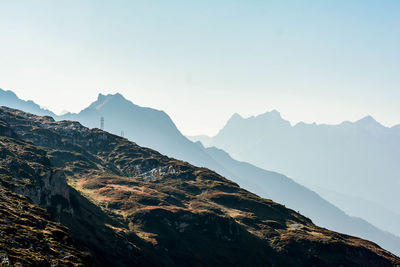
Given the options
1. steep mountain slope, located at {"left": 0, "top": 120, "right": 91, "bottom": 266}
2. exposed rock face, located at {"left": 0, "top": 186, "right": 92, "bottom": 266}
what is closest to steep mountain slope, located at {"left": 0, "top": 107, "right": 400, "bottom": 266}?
steep mountain slope, located at {"left": 0, "top": 120, "right": 91, "bottom": 266}

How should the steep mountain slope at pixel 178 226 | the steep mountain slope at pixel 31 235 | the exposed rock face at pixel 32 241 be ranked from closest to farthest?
1. the exposed rock face at pixel 32 241
2. the steep mountain slope at pixel 31 235
3. the steep mountain slope at pixel 178 226

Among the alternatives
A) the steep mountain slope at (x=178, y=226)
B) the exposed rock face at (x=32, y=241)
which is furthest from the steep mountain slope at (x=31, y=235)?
the steep mountain slope at (x=178, y=226)

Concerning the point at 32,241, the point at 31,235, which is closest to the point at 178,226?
the point at 31,235

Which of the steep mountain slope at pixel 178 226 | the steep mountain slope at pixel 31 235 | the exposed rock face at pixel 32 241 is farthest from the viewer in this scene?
the steep mountain slope at pixel 178 226

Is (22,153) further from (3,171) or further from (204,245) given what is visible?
(204,245)

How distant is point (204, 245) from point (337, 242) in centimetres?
6606

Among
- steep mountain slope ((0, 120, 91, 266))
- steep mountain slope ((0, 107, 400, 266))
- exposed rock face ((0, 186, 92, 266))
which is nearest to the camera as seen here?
exposed rock face ((0, 186, 92, 266))

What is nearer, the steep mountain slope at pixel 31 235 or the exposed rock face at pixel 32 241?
the exposed rock face at pixel 32 241

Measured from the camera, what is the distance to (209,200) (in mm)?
189000

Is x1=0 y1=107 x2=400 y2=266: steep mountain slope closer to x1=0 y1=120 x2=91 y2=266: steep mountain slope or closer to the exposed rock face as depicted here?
x1=0 y1=120 x2=91 y2=266: steep mountain slope

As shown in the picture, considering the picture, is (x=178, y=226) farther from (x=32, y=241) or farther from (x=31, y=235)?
(x=32, y=241)

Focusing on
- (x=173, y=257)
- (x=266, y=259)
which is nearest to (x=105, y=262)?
(x=173, y=257)

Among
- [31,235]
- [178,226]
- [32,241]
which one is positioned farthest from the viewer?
[178,226]

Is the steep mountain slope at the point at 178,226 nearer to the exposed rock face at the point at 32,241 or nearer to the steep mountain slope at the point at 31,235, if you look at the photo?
the steep mountain slope at the point at 31,235
